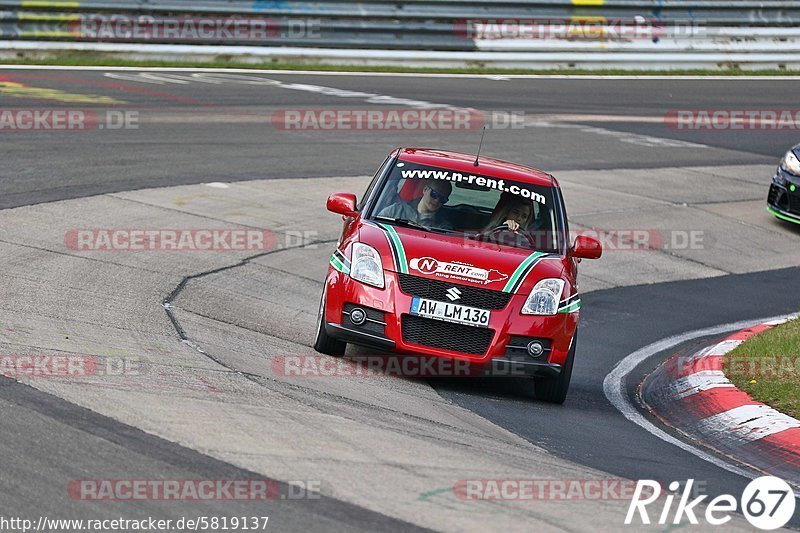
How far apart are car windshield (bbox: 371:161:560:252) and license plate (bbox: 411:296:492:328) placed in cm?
92

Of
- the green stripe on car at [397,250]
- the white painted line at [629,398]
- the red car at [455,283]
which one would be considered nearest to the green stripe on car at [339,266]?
the red car at [455,283]

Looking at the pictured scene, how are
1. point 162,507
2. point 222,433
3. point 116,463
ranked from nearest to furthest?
point 162,507
point 116,463
point 222,433

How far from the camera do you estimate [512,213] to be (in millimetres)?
9625

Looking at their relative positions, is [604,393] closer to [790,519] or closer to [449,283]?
[449,283]

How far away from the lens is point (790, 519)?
624 cm

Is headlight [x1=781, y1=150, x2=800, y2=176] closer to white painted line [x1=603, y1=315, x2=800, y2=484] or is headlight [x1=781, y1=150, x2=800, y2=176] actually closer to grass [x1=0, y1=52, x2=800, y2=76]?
white painted line [x1=603, y1=315, x2=800, y2=484]

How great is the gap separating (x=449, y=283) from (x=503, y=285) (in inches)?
15.3

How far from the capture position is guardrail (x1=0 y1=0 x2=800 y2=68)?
2363 cm

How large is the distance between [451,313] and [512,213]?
57.2 inches

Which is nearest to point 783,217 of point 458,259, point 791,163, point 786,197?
point 786,197

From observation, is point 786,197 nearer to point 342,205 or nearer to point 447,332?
point 342,205

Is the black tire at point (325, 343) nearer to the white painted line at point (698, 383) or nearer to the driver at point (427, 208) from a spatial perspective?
the driver at point (427, 208)

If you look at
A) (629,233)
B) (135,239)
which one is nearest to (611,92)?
(629,233)

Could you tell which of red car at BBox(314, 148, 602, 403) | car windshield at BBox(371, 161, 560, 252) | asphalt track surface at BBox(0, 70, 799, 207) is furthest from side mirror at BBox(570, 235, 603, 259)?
asphalt track surface at BBox(0, 70, 799, 207)
